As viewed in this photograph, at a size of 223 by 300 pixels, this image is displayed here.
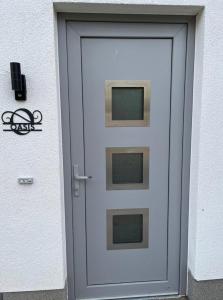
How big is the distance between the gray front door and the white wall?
0.55ft

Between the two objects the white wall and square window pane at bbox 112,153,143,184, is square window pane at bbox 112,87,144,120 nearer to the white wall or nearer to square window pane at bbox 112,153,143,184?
square window pane at bbox 112,153,143,184

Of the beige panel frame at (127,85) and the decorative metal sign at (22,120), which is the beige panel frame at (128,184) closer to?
the beige panel frame at (127,85)

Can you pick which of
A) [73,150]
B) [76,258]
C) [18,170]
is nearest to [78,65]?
[73,150]

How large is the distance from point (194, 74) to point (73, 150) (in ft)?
4.13

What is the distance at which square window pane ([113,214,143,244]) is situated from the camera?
214cm

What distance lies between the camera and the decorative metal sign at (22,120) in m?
1.76

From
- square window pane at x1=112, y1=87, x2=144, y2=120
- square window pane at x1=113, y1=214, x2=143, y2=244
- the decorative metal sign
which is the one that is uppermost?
square window pane at x1=112, y1=87, x2=144, y2=120

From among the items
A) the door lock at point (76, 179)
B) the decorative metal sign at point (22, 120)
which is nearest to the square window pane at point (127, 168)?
the door lock at point (76, 179)

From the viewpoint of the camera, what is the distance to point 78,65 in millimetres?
1890

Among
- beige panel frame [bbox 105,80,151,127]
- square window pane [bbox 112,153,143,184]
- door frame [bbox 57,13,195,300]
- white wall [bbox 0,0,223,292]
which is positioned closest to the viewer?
white wall [bbox 0,0,223,292]

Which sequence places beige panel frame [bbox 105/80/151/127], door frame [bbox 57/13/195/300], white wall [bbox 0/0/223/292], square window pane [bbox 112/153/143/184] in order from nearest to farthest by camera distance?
white wall [bbox 0/0/223/292] < door frame [bbox 57/13/195/300] < beige panel frame [bbox 105/80/151/127] < square window pane [bbox 112/153/143/184]

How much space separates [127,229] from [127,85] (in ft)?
4.46

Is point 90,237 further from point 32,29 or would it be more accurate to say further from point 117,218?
point 32,29

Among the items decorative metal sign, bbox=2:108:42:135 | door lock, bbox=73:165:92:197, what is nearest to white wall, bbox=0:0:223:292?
decorative metal sign, bbox=2:108:42:135
